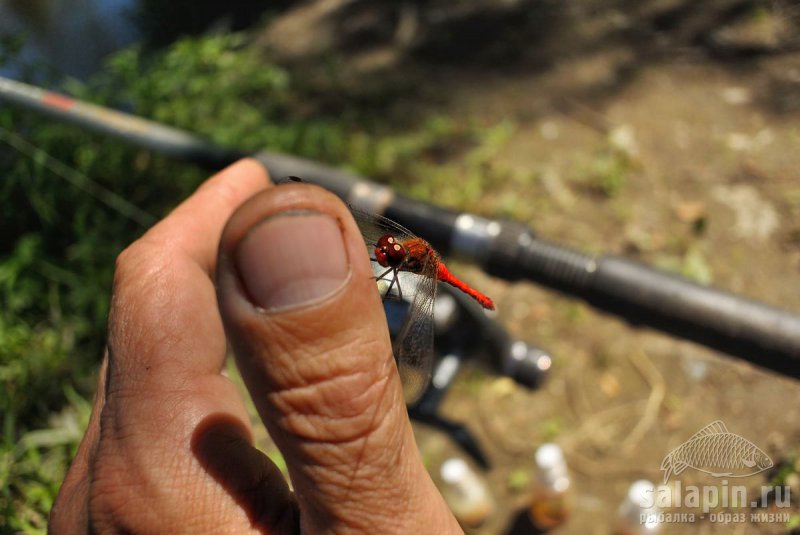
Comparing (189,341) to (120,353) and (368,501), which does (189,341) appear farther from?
(368,501)

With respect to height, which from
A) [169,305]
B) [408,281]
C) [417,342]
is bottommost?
[417,342]

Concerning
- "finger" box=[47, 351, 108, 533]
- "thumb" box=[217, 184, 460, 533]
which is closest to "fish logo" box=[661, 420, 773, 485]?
"thumb" box=[217, 184, 460, 533]

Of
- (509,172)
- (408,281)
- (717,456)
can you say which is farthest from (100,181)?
(717,456)

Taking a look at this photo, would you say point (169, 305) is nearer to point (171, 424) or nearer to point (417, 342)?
point (171, 424)

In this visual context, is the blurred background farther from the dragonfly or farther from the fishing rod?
the dragonfly

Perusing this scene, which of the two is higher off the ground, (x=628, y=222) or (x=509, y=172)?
(x=509, y=172)
